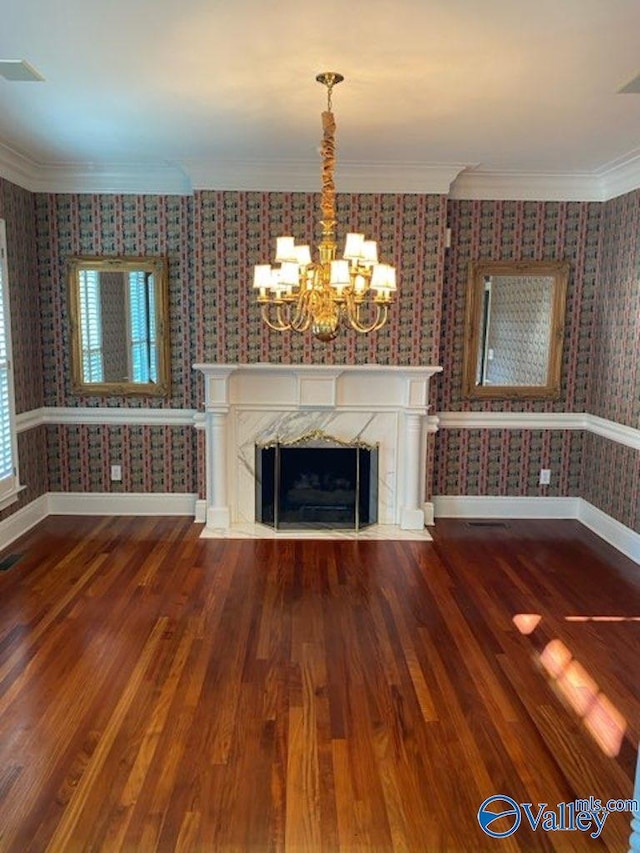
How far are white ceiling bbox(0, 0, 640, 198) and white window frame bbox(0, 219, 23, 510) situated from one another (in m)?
0.73

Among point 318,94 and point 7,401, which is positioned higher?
point 318,94

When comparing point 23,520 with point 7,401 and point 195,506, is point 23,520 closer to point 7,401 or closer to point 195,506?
point 7,401

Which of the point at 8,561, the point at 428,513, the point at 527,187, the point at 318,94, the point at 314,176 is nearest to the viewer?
the point at 318,94

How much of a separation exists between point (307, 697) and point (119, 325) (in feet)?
11.5

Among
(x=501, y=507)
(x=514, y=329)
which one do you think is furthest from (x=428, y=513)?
(x=514, y=329)

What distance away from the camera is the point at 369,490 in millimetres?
5082

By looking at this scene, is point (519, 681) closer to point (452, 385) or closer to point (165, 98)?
point (452, 385)

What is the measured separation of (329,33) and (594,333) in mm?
3517

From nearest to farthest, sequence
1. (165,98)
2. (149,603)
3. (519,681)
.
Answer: (519,681) → (165,98) → (149,603)

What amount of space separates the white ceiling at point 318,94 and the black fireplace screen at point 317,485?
6.75ft

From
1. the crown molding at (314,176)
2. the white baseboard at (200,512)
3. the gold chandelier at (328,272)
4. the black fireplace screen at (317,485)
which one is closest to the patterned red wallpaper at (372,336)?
the crown molding at (314,176)

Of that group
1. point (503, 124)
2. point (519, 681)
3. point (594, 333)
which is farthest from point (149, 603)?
point (594, 333)

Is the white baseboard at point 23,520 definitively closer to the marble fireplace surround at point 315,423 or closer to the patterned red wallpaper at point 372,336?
the patterned red wallpaper at point 372,336

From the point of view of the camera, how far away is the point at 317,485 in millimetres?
5070
